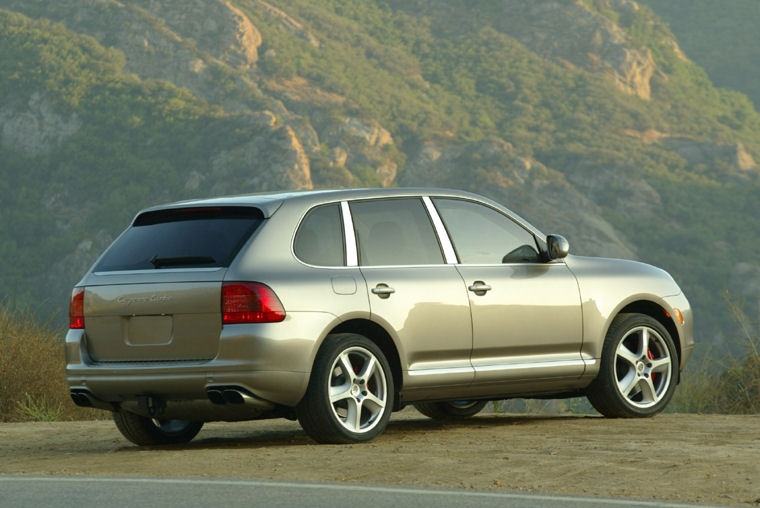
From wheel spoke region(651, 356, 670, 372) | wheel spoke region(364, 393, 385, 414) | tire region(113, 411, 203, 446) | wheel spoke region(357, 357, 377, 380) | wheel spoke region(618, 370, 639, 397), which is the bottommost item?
tire region(113, 411, 203, 446)

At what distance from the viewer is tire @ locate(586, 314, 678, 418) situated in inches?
399

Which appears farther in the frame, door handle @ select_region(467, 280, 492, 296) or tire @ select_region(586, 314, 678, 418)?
tire @ select_region(586, 314, 678, 418)

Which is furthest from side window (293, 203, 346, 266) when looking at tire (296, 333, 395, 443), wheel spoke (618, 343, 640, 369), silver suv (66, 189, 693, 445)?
wheel spoke (618, 343, 640, 369)

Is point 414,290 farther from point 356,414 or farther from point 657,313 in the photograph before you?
point 657,313

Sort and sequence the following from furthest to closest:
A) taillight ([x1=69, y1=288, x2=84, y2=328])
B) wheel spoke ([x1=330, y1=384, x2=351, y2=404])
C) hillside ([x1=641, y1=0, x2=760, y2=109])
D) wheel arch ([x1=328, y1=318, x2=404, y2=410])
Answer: hillside ([x1=641, y1=0, x2=760, y2=109]) → taillight ([x1=69, y1=288, x2=84, y2=328]) → wheel arch ([x1=328, y1=318, x2=404, y2=410]) → wheel spoke ([x1=330, y1=384, x2=351, y2=404])

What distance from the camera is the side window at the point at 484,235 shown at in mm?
9523

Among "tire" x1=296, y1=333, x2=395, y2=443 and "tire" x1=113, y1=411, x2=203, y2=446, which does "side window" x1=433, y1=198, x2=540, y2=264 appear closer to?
"tire" x1=296, y1=333, x2=395, y2=443

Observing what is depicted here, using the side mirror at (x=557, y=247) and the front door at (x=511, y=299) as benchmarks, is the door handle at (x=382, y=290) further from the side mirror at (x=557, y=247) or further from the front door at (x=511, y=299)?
the side mirror at (x=557, y=247)

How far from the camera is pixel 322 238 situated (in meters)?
8.84

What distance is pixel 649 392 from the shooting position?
408 inches

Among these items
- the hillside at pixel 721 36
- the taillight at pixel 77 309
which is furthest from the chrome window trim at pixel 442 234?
the hillside at pixel 721 36

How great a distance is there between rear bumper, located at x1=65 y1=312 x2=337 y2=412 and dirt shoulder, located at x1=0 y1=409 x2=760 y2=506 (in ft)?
1.34

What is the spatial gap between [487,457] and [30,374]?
7.86 metres

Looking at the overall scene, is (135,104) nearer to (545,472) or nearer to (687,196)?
(687,196)
